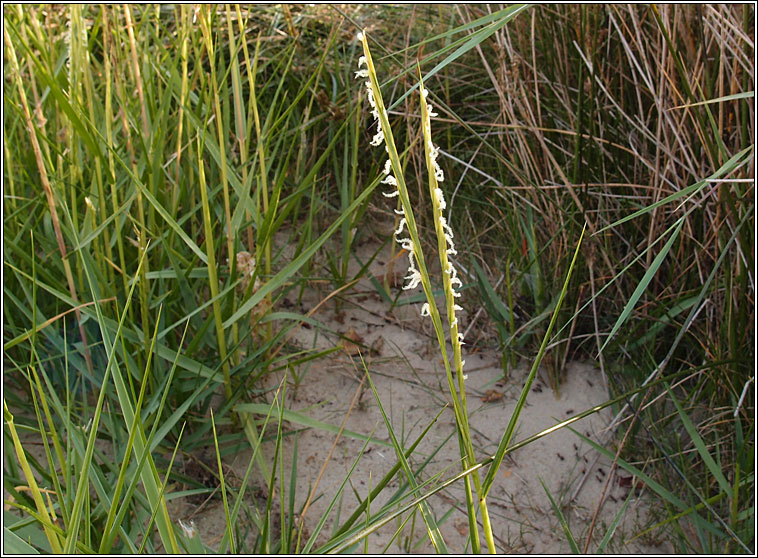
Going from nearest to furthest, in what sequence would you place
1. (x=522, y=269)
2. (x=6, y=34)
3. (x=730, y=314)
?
(x=6, y=34) → (x=730, y=314) → (x=522, y=269)

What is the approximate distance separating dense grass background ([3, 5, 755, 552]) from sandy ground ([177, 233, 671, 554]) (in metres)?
0.07

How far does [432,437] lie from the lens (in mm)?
1521

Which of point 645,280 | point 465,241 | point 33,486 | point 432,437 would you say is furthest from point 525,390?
point 465,241

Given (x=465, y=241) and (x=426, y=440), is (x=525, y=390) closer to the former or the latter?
(x=426, y=440)

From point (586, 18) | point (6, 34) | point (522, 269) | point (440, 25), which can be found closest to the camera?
point (6, 34)

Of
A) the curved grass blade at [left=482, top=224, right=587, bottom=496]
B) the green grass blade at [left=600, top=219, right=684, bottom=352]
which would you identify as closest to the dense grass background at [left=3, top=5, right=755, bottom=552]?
the green grass blade at [left=600, top=219, right=684, bottom=352]

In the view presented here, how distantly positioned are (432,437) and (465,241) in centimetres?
50

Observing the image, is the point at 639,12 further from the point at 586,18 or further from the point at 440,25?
the point at 440,25

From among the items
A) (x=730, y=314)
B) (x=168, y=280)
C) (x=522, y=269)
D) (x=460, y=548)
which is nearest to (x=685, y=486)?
(x=730, y=314)

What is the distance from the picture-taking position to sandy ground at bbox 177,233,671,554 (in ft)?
4.32

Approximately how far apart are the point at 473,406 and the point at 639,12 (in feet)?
3.06

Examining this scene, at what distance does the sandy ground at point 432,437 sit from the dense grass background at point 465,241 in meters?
0.07

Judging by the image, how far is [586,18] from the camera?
1496 mm

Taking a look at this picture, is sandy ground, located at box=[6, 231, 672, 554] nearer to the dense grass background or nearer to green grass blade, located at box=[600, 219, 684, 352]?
the dense grass background
